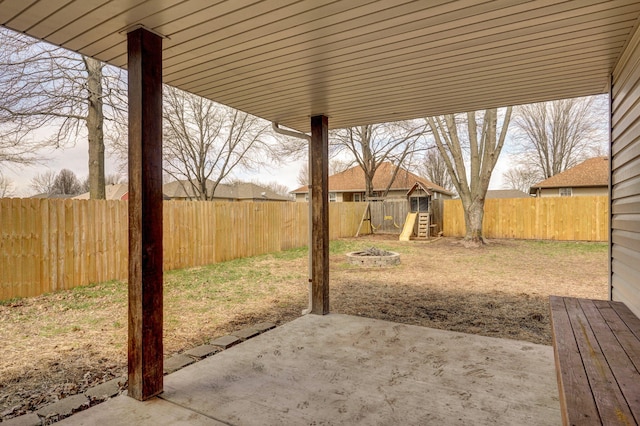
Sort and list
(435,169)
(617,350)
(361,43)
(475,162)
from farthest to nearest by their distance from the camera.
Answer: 1. (435,169)
2. (475,162)
3. (361,43)
4. (617,350)

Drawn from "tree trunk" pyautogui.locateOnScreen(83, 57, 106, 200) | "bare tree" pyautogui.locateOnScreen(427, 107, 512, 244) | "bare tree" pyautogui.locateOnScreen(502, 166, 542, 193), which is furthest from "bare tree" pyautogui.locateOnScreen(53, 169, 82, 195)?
"bare tree" pyautogui.locateOnScreen(502, 166, 542, 193)

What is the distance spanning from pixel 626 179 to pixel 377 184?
876 inches

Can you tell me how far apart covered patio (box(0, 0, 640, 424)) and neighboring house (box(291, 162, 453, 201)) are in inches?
815

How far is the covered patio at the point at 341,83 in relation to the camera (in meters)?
1.99

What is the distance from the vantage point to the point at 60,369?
2.85m

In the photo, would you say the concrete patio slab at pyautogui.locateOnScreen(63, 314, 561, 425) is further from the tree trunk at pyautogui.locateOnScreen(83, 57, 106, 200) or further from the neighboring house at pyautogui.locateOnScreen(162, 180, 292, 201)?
the neighboring house at pyautogui.locateOnScreen(162, 180, 292, 201)

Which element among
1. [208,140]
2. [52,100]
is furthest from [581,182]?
[52,100]

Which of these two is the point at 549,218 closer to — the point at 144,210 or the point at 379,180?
the point at 379,180

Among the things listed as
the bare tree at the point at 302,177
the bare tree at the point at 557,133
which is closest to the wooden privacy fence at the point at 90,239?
the bare tree at the point at 557,133

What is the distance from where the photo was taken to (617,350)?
165 cm

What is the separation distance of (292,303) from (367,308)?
1.07 m

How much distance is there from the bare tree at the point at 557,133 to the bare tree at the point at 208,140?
17.1 metres

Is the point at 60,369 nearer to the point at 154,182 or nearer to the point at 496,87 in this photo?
the point at 154,182

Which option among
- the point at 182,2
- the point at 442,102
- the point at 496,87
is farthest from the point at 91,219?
the point at 496,87
